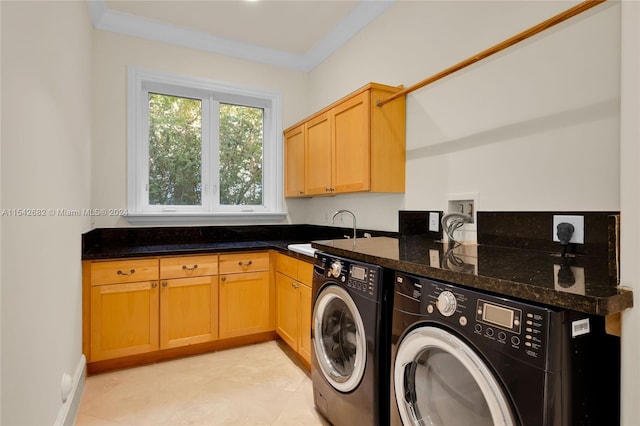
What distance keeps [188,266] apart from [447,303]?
211 cm

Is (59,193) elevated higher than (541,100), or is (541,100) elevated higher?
(541,100)

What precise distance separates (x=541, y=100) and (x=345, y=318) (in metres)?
1.41

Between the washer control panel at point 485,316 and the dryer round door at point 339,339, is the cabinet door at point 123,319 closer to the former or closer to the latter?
the dryer round door at point 339,339

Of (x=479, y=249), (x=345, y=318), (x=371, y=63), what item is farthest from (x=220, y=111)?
(x=479, y=249)

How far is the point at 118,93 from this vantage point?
2896mm

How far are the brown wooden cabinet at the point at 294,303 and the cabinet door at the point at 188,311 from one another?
52 cm

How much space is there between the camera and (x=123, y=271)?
2439 mm

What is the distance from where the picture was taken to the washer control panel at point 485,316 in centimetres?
86

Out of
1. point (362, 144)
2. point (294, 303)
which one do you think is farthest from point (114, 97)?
point (294, 303)

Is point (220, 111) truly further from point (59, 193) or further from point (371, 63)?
point (59, 193)

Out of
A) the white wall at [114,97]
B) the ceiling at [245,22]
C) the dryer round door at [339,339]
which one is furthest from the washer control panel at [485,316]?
the white wall at [114,97]

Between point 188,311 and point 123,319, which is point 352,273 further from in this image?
point 123,319

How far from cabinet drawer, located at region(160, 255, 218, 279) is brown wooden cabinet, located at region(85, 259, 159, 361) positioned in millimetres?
69

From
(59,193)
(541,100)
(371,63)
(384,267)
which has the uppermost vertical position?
(371,63)
